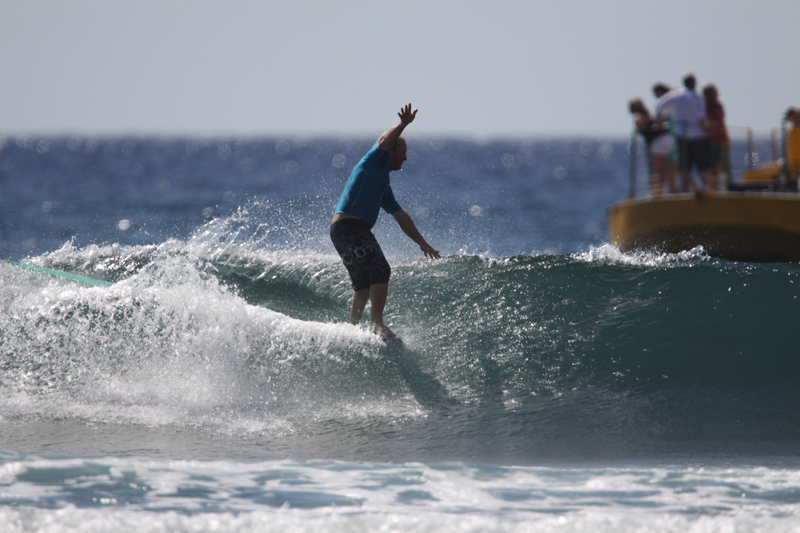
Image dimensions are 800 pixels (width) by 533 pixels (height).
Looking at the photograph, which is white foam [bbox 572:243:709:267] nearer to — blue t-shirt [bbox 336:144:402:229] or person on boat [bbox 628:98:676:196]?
person on boat [bbox 628:98:676:196]

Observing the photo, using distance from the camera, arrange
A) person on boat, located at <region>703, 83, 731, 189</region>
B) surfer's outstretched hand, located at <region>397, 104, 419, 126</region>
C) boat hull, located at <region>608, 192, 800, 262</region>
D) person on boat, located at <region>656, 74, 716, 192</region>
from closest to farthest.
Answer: surfer's outstretched hand, located at <region>397, 104, 419, 126</region>, boat hull, located at <region>608, 192, 800, 262</region>, person on boat, located at <region>656, 74, 716, 192</region>, person on boat, located at <region>703, 83, 731, 189</region>

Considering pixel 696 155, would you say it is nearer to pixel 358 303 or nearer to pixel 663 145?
pixel 663 145

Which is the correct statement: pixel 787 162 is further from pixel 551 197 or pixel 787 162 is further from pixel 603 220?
pixel 551 197

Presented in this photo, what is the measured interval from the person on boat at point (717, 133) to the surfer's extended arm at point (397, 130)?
4090mm

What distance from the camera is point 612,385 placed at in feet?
16.3

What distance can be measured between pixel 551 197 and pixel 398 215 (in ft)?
79.1

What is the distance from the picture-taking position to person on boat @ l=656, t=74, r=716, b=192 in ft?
24.3

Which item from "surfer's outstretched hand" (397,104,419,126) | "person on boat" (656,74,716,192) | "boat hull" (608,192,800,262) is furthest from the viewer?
"person on boat" (656,74,716,192)

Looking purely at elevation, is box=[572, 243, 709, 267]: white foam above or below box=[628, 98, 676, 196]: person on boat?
below

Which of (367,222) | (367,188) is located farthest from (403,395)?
(367,188)

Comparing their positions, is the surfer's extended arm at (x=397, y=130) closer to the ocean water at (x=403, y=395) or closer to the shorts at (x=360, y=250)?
the shorts at (x=360, y=250)

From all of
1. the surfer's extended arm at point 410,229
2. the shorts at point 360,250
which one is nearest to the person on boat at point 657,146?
the surfer's extended arm at point 410,229

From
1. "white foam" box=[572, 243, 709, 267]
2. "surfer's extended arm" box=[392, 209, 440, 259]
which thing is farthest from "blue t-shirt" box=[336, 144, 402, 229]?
"white foam" box=[572, 243, 709, 267]

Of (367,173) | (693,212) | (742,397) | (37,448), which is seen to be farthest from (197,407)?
(693,212)
